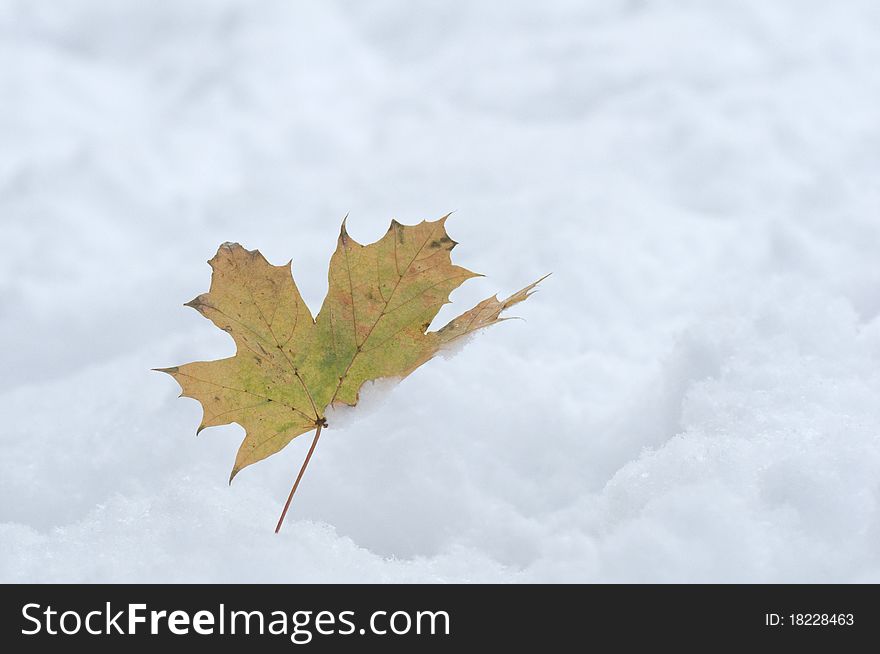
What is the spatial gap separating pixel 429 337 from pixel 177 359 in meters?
0.67

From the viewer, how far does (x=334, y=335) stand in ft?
1.97

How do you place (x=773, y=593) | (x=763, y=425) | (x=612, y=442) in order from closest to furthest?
(x=773, y=593) → (x=763, y=425) → (x=612, y=442)

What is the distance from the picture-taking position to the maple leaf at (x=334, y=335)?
22.9 inches

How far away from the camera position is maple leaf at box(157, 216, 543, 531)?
22.9 inches

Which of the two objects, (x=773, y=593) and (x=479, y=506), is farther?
(x=479, y=506)

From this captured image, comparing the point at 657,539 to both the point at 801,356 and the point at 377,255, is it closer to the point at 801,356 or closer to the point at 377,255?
the point at 377,255

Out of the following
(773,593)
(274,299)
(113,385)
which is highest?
(113,385)

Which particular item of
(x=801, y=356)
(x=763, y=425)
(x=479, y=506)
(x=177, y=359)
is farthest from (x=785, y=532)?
(x=177, y=359)

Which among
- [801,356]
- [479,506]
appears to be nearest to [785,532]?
[479,506]

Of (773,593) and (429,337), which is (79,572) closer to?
(429,337)

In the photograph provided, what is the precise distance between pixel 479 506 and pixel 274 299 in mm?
309

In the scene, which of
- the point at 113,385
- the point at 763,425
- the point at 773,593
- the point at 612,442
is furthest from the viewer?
the point at 113,385

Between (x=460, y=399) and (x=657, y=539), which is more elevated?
(x=460, y=399)

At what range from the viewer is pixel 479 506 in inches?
29.3
